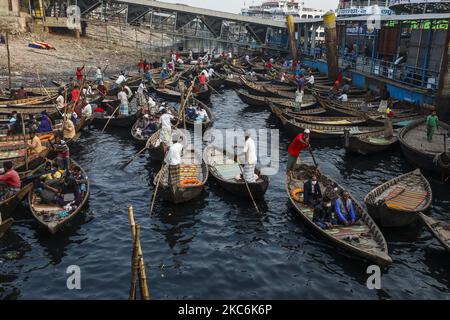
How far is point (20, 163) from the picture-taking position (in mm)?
17828

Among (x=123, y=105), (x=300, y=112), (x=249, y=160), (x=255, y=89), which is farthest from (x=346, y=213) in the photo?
(x=255, y=89)

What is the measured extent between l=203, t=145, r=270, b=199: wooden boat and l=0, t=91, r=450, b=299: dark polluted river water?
1.64 feet

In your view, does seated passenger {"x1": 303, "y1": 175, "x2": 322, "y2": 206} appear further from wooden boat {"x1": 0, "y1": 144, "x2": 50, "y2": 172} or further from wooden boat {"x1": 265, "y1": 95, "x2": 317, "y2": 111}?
wooden boat {"x1": 265, "y1": 95, "x2": 317, "y2": 111}

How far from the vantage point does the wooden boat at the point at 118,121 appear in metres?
26.2

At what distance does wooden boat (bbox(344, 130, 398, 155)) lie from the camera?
864 inches

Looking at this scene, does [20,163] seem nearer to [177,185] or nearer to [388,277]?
[177,185]

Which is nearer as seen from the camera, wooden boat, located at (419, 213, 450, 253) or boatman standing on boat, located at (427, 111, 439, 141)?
wooden boat, located at (419, 213, 450, 253)

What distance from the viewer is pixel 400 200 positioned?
1571 centimetres

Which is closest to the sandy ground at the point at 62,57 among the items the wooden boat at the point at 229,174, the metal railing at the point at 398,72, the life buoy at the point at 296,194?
the wooden boat at the point at 229,174

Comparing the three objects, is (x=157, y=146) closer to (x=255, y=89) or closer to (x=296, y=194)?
(x=296, y=194)

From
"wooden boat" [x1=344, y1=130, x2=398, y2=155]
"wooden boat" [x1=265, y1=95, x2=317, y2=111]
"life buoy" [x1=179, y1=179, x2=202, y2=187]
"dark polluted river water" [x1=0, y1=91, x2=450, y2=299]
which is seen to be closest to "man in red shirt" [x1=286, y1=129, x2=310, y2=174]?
"dark polluted river water" [x1=0, y1=91, x2=450, y2=299]
